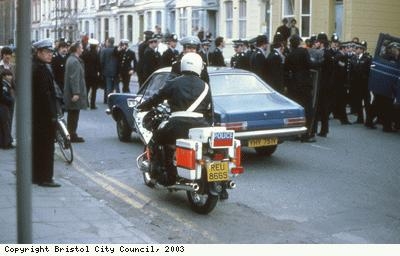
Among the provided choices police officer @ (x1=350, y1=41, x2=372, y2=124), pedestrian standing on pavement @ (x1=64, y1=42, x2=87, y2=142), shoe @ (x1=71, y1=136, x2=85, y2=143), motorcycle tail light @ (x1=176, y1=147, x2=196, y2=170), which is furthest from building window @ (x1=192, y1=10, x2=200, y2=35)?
motorcycle tail light @ (x1=176, y1=147, x2=196, y2=170)

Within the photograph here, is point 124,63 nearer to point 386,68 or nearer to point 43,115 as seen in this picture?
point 386,68

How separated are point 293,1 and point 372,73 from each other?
15.0 metres

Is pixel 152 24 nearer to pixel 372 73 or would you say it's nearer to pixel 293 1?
pixel 293 1

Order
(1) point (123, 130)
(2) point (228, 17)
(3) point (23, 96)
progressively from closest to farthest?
(3) point (23, 96)
(1) point (123, 130)
(2) point (228, 17)

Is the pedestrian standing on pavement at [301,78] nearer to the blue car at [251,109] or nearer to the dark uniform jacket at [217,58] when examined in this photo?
the blue car at [251,109]

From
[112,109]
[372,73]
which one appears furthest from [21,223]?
[372,73]

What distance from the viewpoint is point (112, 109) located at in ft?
43.3

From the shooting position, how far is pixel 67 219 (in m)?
6.80

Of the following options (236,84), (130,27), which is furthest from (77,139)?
(130,27)

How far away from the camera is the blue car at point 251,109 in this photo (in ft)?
33.5

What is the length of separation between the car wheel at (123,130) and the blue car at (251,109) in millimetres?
1017

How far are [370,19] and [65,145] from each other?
738 inches

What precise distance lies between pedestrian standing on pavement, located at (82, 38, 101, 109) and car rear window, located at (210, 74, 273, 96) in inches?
315

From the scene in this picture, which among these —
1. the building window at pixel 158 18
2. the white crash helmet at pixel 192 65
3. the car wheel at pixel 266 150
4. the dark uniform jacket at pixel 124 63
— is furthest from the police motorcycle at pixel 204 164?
the building window at pixel 158 18
